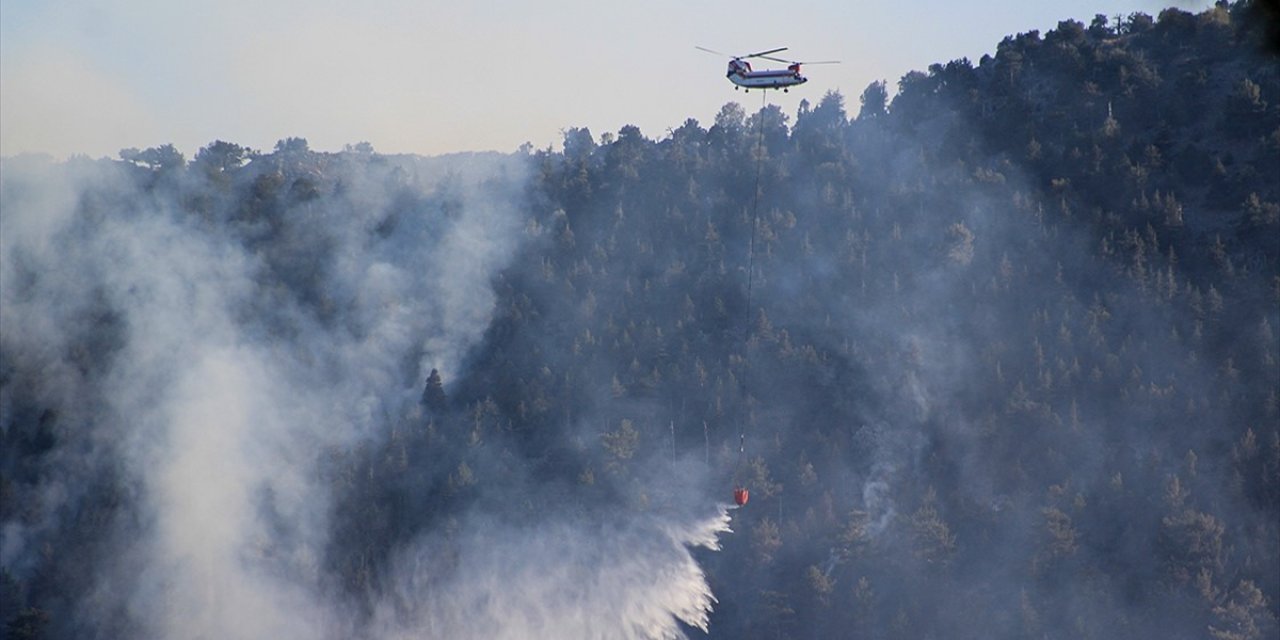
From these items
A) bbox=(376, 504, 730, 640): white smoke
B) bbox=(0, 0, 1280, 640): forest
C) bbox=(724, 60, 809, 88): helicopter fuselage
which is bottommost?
bbox=(376, 504, 730, 640): white smoke

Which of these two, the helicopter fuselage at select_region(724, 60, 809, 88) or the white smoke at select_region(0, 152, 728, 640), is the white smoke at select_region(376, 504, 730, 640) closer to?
Answer: the white smoke at select_region(0, 152, 728, 640)

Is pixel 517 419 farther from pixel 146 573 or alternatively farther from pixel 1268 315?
pixel 1268 315

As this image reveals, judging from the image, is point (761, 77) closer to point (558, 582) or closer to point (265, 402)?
point (558, 582)

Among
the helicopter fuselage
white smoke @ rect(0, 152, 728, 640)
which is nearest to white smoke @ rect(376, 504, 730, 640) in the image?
white smoke @ rect(0, 152, 728, 640)

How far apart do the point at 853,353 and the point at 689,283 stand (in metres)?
17.4

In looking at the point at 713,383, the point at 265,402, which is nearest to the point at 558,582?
the point at 713,383

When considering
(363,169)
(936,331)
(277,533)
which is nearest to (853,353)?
(936,331)

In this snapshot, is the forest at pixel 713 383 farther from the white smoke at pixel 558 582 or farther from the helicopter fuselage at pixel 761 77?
the helicopter fuselage at pixel 761 77

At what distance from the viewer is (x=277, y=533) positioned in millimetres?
95500

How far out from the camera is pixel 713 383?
337 ft

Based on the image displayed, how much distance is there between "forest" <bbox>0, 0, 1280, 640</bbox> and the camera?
284 ft

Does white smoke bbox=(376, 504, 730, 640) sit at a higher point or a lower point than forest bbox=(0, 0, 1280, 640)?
lower

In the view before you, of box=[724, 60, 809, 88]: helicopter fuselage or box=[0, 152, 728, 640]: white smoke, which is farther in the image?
box=[0, 152, 728, 640]: white smoke

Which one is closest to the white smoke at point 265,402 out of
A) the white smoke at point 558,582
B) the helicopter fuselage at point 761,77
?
the white smoke at point 558,582
